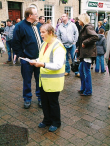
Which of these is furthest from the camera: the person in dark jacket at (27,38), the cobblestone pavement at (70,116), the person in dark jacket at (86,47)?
the person in dark jacket at (86,47)

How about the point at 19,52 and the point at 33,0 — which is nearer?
the point at 19,52

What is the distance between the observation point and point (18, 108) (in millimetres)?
4352

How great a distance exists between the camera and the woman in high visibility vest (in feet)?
9.71

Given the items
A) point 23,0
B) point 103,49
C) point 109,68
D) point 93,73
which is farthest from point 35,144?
point 23,0

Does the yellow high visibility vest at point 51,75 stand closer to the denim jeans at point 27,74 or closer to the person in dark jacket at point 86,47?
the denim jeans at point 27,74

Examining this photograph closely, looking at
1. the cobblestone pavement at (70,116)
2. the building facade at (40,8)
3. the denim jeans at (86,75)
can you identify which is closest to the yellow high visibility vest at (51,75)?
the cobblestone pavement at (70,116)

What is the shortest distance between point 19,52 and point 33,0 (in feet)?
43.4

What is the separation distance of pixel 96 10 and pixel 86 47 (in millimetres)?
18873

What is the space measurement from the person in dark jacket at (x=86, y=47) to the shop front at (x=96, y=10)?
Answer: 16.5m

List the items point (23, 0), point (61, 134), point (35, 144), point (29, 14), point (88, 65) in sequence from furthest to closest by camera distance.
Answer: point (23, 0), point (88, 65), point (29, 14), point (61, 134), point (35, 144)

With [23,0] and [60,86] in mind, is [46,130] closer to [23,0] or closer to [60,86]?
[60,86]

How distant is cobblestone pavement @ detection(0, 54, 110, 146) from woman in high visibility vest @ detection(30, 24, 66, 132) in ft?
1.05

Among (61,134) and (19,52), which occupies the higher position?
(19,52)

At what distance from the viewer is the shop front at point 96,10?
2086cm
